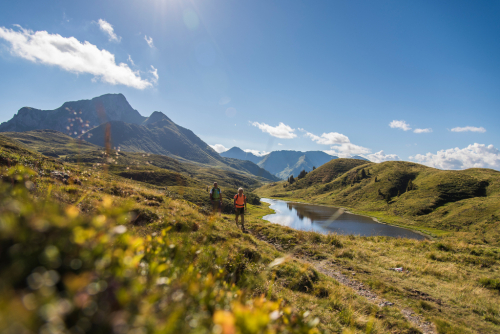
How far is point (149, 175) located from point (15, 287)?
10769cm

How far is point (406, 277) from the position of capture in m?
13.8

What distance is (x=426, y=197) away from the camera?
279 feet

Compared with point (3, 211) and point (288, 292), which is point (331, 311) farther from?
point (3, 211)

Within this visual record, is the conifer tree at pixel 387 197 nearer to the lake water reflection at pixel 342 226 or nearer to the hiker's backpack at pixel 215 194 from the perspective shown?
the lake water reflection at pixel 342 226

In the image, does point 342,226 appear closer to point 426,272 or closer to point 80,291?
point 426,272

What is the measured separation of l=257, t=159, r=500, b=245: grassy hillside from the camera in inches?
2392

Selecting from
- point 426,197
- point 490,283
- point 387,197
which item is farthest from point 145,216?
point 387,197

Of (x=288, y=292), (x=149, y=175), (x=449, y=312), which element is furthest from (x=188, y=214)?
(x=149, y=175)

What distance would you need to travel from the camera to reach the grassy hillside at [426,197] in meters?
60.8

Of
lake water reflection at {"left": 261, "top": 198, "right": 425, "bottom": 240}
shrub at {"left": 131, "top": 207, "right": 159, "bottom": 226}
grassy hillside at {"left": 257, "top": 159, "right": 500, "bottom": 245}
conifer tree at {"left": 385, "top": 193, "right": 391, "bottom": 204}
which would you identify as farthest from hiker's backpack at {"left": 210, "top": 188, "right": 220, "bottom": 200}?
conifer tree at {"left": 385, "top": 193, "right": 391, "bottom": 204}

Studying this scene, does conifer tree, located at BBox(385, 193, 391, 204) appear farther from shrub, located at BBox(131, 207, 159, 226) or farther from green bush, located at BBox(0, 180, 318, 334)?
green bush, located at BBox(0, 180, 318, 334)

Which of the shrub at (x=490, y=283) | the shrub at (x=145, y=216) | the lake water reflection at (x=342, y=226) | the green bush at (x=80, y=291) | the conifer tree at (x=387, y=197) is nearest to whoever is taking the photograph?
the green bush at (x=80, y=291)

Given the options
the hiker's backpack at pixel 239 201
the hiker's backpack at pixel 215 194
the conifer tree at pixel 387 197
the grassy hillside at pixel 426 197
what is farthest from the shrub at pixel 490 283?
the conifer tree at pixel 387 197

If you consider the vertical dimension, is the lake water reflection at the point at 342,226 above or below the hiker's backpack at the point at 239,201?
below
